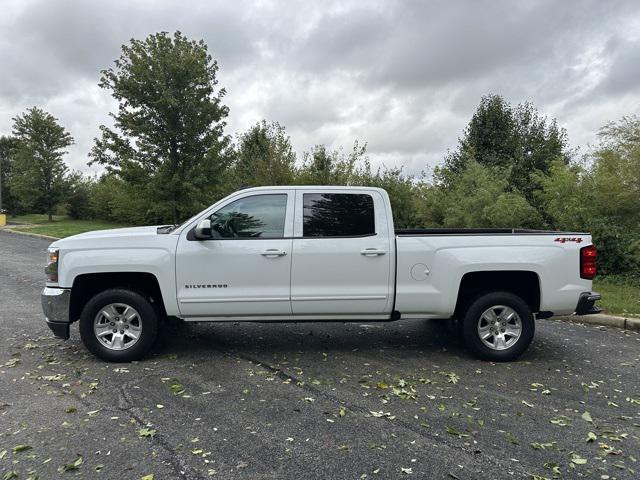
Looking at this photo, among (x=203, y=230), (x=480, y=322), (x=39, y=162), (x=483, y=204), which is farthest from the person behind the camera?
(x=39, y=162)

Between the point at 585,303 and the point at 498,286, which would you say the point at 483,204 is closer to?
the point at 498,286

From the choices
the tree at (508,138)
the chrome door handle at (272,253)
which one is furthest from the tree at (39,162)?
the chrome door handle at (272,253)

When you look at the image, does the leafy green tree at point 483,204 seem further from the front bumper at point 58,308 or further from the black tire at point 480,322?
the front bumper at point 58,308

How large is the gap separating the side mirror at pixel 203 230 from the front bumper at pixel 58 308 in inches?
59.6

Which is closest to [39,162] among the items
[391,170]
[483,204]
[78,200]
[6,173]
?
[78,200]

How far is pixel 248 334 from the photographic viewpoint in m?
6.51

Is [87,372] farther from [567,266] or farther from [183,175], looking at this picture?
[183,175]

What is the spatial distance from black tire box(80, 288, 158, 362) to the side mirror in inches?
36.8

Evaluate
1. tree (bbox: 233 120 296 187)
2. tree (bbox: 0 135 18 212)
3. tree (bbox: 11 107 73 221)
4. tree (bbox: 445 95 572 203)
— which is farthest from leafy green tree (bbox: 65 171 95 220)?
tree (bbox: 445 95 572 203)

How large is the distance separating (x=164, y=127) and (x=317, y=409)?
1536cm

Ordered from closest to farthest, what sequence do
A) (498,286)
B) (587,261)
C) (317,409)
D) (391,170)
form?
(317,409), (587,261), (498,286), (391,170)

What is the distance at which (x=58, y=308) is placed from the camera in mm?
5203

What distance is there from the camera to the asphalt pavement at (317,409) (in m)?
3.27

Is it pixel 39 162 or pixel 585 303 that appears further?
pixel 39 162
